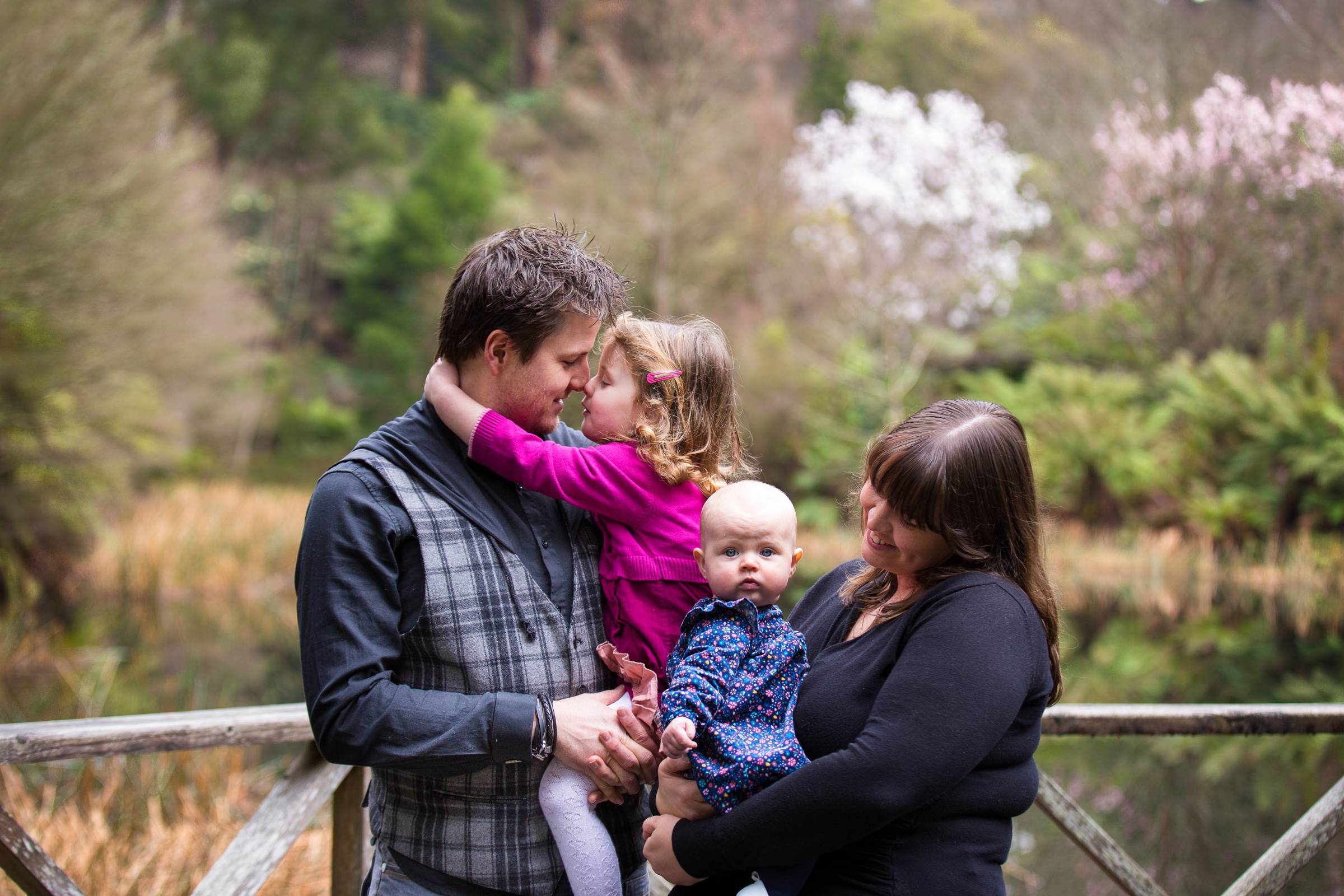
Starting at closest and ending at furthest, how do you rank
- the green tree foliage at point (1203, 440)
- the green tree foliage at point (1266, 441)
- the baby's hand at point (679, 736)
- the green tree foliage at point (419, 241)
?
the baby's hand at point (679, 736), the green tree foliage at point (1266, 441), the green tree foliage at point (1203, 440), the green tree foliage at point (419, 241)

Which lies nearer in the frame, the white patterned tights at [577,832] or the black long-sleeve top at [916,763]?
the black long-sleeve top at [916,763]

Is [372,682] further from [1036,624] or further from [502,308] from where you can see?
[1036,624]

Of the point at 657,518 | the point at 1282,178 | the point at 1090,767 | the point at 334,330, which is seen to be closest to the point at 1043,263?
the point at 1282,178

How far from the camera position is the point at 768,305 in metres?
16.8

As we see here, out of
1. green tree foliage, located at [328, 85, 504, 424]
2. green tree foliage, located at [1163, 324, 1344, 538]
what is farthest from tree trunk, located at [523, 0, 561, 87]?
green tree foliage, located at [1163, 324, 1344, 538]

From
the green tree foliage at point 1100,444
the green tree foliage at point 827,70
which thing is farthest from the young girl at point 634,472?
the green tree foliage at point 827,70

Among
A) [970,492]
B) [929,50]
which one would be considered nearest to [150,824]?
[970,492]

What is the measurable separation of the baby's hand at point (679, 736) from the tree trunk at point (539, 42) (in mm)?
25810

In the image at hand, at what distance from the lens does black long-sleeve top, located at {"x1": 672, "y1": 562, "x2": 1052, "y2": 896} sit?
4.30 feet

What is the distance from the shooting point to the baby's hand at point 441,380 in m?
1.72

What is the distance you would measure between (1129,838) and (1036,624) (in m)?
4.40

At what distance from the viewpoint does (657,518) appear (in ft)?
5.88

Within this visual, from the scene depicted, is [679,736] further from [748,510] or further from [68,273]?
[68,273]

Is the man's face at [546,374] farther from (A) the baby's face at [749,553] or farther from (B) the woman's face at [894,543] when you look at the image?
(B) the woman's face at [894,543]
